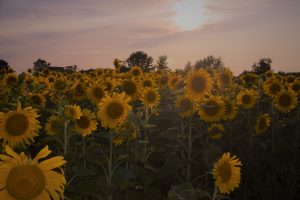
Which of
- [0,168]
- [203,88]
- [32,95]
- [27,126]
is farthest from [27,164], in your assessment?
[32,95]

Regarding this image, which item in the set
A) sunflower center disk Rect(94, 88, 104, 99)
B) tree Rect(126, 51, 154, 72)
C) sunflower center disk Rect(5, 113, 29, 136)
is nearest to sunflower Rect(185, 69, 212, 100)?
sunflower center disk Rect(94, 88, 104, 99)

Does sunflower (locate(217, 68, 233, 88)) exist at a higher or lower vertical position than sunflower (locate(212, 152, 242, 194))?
higher

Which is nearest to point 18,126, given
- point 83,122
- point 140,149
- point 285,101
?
point 83,122

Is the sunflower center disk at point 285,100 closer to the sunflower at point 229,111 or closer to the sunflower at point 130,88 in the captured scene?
the sunflower at point 229,111

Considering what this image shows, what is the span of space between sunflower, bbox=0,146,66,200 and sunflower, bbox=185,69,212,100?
153 inches

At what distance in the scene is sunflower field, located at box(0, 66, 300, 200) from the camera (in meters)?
3.05

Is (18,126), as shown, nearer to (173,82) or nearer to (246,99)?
(173,82)

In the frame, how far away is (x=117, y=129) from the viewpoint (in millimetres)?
5320

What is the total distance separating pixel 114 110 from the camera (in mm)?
5215

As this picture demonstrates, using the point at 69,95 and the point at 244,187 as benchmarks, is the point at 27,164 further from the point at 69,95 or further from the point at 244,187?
the point at 69,95

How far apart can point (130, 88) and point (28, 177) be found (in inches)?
181

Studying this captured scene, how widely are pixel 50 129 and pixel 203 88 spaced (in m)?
2.28

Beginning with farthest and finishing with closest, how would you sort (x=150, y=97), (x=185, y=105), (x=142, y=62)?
1. (x=142, y=62)
2. (x=150, y=97)
3. (x=185, y=105)

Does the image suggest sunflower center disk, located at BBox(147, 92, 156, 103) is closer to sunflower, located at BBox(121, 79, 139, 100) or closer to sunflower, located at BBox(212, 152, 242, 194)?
sunflower, located at BBox(121, 79, 139, 100)
